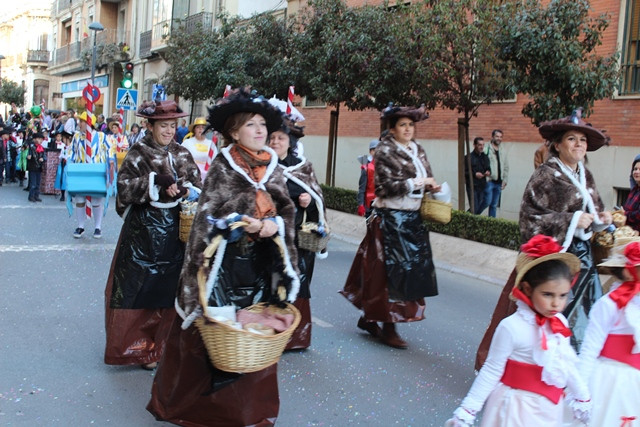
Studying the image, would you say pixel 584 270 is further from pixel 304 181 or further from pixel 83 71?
pixel 83 71

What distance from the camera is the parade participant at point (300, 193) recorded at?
20.1ft

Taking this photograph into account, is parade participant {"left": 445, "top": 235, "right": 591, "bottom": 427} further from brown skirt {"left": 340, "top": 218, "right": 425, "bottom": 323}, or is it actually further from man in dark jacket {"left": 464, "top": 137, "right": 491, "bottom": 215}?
man in dark jacket {"left": 464, "top": 137, "right": 491, "bottom": 215}

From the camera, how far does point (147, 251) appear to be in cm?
560

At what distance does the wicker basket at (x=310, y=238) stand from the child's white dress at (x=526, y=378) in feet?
8.98

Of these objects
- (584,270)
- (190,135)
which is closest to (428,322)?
(584,270)

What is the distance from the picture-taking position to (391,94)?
14086mm

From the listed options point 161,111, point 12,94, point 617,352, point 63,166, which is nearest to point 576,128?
point 617,352

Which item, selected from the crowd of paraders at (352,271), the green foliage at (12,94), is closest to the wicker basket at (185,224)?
the crowd of paraders at (352,271)

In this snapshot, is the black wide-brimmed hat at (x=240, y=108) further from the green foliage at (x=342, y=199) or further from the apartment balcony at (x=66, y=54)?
Answer: the apartment balcony at (x=66, y=54)

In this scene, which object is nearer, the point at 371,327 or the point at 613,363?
the point at 613,363

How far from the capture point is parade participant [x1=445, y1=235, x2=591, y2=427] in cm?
342

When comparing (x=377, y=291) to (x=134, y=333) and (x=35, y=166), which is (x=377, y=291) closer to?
(x=134, y=333)

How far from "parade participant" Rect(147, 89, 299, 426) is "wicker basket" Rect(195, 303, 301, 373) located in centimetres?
25

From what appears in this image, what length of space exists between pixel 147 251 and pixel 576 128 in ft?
10.0
